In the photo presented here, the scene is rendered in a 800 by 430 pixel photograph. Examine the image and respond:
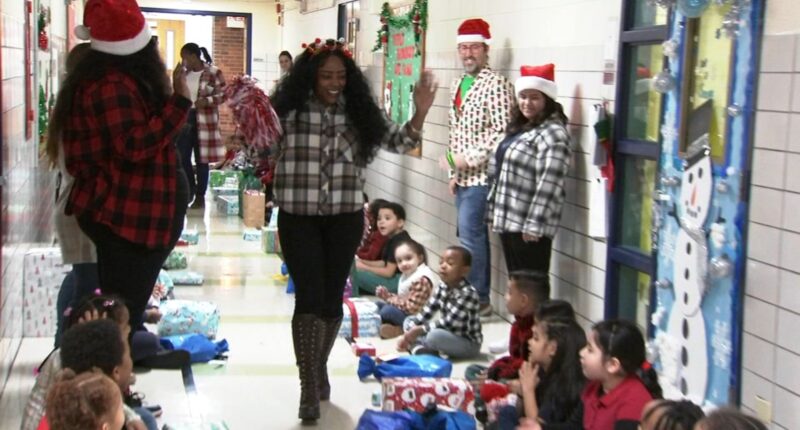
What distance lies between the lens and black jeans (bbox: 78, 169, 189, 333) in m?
3.97

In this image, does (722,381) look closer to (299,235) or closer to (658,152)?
(658,152)

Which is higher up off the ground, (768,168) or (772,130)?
(772,130)

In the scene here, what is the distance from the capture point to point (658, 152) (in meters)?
4.72

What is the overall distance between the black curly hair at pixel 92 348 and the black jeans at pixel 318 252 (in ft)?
4.24

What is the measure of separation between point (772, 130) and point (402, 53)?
227 inches

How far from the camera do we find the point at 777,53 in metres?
3.79

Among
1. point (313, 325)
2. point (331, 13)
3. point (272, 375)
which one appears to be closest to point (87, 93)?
point (313, 325)

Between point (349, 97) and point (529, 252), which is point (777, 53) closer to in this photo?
point (349, 97)

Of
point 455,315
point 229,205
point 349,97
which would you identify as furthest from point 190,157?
point 349,97

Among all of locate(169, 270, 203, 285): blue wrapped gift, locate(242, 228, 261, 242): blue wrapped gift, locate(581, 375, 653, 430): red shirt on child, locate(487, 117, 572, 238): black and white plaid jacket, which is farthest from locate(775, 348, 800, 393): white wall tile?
locate(242, 228, 261, 242): blue wrapped gift

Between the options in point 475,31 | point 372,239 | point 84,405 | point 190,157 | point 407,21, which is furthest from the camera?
point 190,157

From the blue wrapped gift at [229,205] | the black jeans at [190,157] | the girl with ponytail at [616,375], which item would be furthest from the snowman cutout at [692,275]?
the blue wrapped gift at [229,205]

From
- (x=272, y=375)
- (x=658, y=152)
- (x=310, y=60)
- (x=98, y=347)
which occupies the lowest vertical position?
(x=272, y=375)

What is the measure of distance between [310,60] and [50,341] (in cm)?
235
